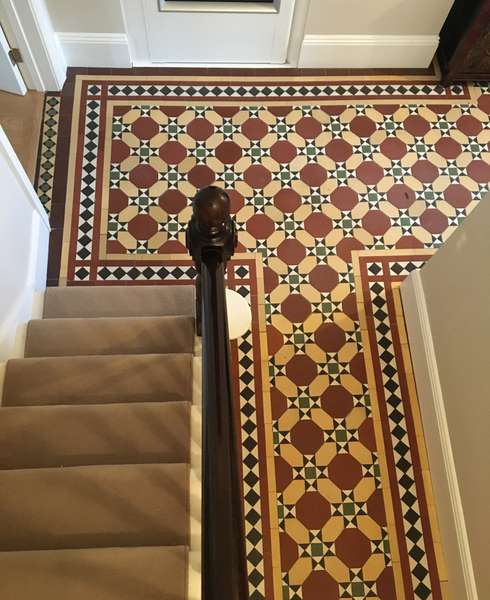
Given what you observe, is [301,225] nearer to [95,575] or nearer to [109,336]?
[109,336]

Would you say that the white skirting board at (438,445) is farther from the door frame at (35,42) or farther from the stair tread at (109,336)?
the door frame at (35,42)

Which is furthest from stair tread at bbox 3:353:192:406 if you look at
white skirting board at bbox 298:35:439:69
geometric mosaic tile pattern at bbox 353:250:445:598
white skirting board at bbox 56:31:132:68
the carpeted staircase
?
white skirting board at bbox 298:35:439:69

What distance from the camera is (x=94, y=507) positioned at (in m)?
1.49

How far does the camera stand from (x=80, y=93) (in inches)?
111

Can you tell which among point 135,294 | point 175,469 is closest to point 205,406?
point 175,469

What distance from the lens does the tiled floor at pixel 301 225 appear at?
83.0 inches

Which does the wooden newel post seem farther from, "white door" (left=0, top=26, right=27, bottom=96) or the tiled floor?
"white door" (left=0, top=26, right=27, bottom=96)

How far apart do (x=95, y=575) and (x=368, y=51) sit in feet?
8.33

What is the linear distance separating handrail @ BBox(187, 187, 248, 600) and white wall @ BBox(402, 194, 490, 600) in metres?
0.98

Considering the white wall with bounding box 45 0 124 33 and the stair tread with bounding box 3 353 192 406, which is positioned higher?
the white wall with bounding box 45 0 124 33

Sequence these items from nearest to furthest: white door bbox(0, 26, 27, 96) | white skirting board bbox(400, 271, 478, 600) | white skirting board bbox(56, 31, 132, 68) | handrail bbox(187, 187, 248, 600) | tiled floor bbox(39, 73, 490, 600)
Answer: handrail bbox(187, 187, 248, 600), white skirting board bbox(400, 271, 478, 600), tiled floor bbox(39, 73, 490, 600), white door bbox(0, 26, 27, 96), white skirting board bbox(56, 31, 132, 68)

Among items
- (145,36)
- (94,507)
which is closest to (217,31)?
(145,36)

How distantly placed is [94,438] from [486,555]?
128 cm

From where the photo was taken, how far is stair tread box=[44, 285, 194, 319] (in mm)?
2223
